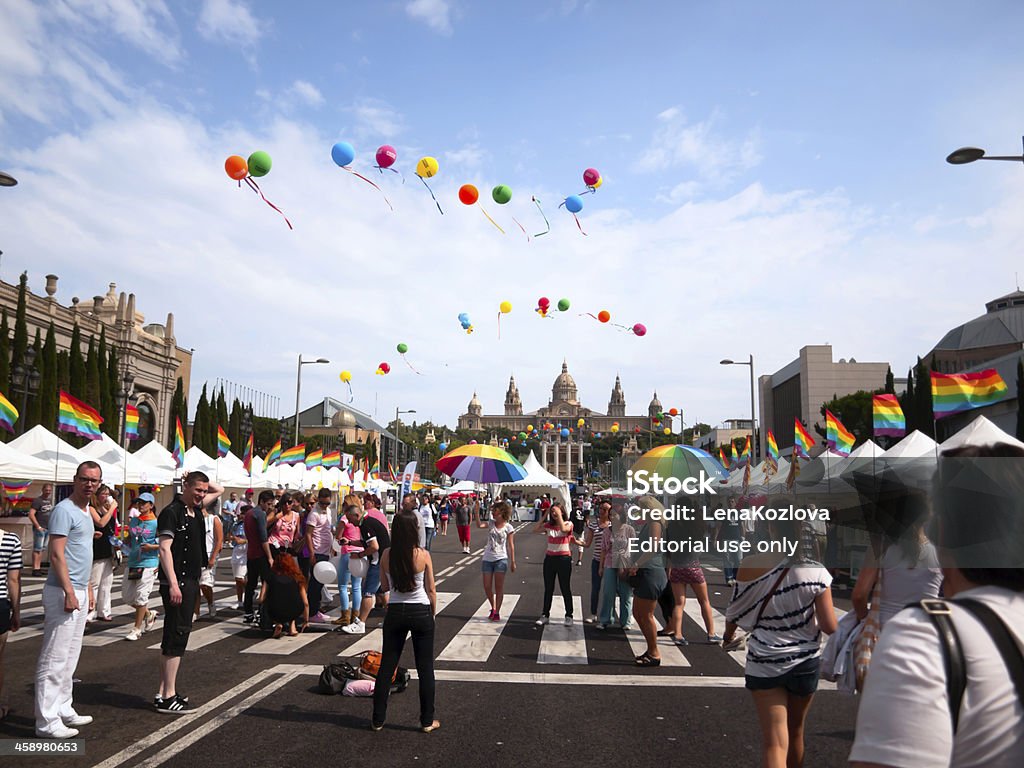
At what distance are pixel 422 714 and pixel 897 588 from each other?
3618mm

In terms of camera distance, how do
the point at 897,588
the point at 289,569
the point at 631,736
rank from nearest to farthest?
the point at 897,588 → the point at 631,736 → the point at 289,569

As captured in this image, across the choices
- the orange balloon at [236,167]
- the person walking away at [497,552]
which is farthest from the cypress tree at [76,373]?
the person walking away at [497,552]

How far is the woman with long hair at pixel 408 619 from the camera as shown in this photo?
573 centimetres

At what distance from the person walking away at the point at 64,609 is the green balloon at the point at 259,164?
6961mm

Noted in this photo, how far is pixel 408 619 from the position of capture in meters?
5.80

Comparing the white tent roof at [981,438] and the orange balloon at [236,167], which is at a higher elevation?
the orange balloon at [236,167]

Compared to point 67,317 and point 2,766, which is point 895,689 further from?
point 67,317

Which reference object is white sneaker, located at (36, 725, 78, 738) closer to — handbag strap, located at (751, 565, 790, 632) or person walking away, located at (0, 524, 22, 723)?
person walking away, located at (0, 524, 22, 723)

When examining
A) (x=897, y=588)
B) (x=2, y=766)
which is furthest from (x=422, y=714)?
(x=897, y=588)

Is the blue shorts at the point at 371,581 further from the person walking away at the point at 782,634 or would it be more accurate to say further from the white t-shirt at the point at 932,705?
the white t-shirt at the point at 932,705

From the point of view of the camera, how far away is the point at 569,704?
21.5 ft

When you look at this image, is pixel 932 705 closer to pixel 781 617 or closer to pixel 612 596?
pixel 781 617

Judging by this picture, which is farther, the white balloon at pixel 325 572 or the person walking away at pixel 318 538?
the person walking away at pixel 318 538

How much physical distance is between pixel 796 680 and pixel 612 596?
6515mm
